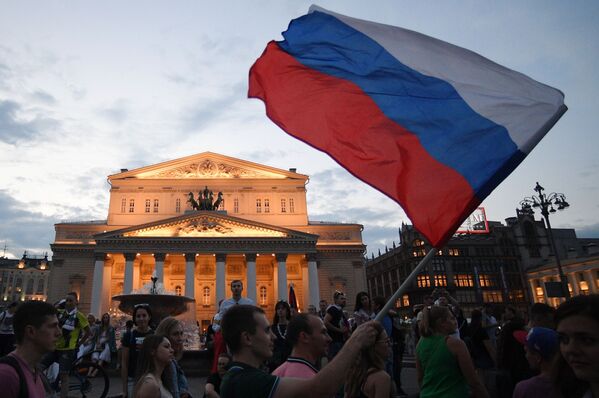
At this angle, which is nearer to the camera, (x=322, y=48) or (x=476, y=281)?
(x=322, y=48)

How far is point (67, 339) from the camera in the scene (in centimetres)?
926

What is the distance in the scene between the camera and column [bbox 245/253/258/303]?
42.4m

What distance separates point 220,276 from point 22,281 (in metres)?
90.3

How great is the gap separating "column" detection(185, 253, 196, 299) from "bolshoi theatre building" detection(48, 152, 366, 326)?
91mm

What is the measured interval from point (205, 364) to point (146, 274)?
3383cm

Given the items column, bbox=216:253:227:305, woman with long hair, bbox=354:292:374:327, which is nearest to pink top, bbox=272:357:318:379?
woman with long hair, bbox=354:292:374:327

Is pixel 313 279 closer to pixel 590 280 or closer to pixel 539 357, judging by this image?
pixel 590 280

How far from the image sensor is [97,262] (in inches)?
1665

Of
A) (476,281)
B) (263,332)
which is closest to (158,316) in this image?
(263,332)

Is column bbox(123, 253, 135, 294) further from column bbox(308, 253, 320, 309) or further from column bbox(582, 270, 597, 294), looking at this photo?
column bbox(582, 270, 597, 294)

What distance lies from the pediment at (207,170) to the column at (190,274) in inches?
438

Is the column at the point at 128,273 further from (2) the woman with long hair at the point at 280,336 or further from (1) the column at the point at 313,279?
(2) the woman with long hair at the point at 280,336

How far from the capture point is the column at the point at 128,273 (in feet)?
136

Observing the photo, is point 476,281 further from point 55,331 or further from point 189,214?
point 55,331
